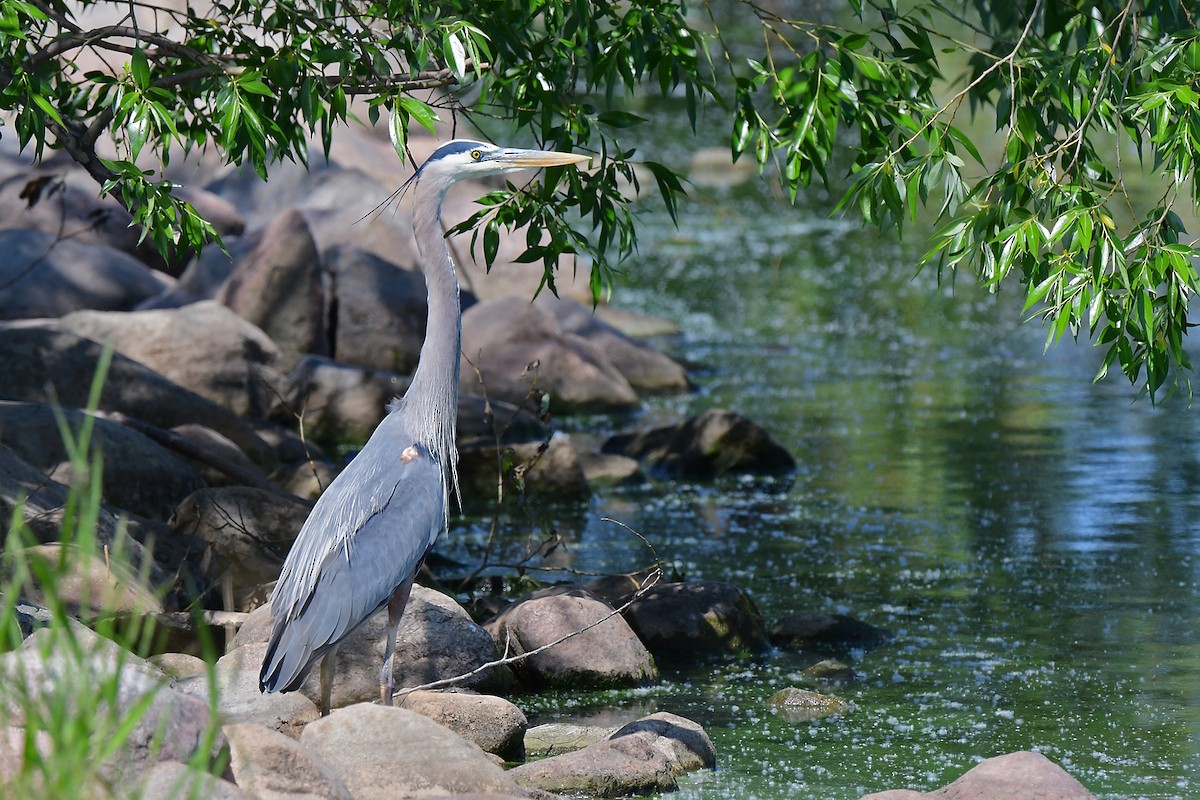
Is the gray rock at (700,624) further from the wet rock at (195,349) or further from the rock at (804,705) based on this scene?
the wet rock at (195,349)

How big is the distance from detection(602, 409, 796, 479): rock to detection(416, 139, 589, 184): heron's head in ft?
20.2

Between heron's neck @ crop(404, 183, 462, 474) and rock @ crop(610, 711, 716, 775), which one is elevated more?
heron's neck @ crop(404, 183, 462, 474)

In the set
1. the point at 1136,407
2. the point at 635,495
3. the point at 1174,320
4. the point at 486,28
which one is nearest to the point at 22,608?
the point at 486,28

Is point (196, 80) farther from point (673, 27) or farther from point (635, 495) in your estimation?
point (635, 495)

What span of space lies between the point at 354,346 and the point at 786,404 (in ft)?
13.9

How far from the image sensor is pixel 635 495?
38.4 feet

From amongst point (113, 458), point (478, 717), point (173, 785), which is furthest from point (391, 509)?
point (113, 458)

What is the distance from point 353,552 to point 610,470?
255 inches

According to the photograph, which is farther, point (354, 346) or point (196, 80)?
point (354, 346)

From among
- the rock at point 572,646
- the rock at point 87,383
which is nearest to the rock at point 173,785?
the rock at point 572,646

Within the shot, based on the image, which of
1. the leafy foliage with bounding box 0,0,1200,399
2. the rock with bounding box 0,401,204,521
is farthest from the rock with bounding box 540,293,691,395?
the leafy foliage with bounding box 0,0,1200,399

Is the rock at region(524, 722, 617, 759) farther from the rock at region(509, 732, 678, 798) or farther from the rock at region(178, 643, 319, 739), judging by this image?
the rock at region(178, 643, 319, 739)

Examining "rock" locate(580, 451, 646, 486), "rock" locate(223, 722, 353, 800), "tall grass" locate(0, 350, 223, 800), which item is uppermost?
"tall grass" locate(0, 350, 223, 800)

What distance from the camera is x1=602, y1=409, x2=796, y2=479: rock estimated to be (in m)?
12.1
